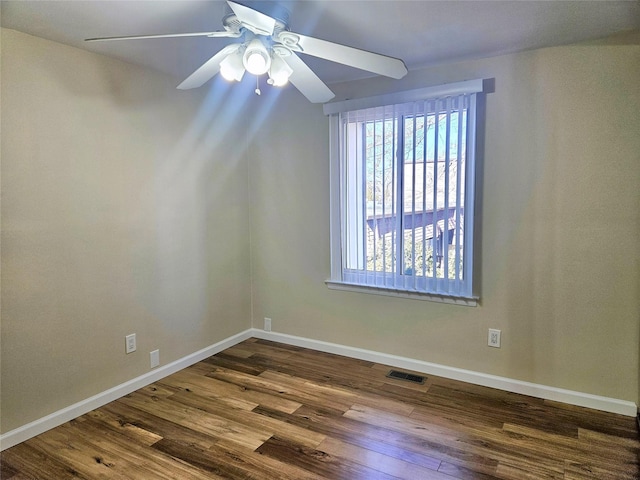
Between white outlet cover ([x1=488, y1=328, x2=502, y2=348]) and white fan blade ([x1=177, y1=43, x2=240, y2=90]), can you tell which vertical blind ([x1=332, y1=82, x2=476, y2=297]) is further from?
white fan blade ([x1=177, y1=43, x2=240, y2=90])

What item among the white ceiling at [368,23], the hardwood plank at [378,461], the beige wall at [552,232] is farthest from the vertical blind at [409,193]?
the hardwood plank at [378,461]

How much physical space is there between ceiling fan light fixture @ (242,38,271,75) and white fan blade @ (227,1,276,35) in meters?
0.07

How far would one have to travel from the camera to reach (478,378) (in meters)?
2.81

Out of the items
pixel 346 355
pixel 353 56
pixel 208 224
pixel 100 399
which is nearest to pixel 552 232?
pixel 353 56

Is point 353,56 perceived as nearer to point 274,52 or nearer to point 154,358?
point 274,52

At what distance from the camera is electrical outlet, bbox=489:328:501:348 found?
2.73 meters

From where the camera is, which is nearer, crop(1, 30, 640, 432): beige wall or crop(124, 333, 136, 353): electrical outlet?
crop(1, 30, 640, 432): beige wall

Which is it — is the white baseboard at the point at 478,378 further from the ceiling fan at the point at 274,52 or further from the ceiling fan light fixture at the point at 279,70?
the ceiling fan light fixture at the point at 279,70

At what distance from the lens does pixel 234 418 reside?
241cm

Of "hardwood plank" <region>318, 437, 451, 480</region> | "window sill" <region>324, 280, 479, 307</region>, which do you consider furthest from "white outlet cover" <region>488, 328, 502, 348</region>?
"hardwood plank" <region>318, 437, 451, 480</region>

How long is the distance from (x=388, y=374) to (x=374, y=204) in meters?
1.26

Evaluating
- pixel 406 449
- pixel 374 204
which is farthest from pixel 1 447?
pixel 374 204

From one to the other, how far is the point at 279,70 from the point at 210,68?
0.35 meters

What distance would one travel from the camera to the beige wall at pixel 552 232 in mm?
2330
